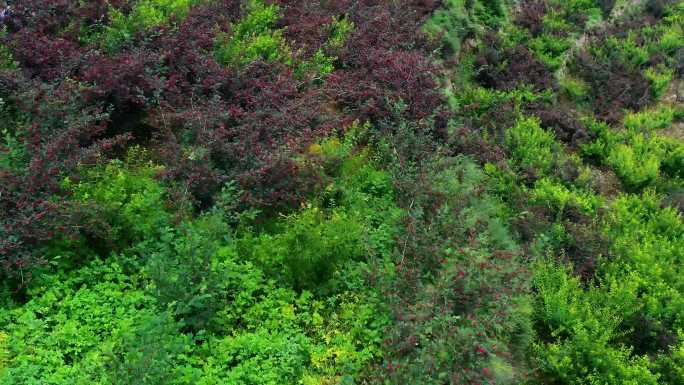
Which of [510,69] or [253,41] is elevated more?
[253,41]

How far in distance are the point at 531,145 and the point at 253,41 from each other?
446 centimetres

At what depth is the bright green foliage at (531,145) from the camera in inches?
331

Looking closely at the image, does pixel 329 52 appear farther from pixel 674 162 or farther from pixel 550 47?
pixel 674 162

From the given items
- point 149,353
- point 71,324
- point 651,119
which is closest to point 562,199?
point 651,119

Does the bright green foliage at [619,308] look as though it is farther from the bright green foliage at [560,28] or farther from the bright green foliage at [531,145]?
the bright green foliage at [560,28]

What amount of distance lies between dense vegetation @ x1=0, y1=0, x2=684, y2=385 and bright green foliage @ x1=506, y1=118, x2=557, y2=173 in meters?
0.03

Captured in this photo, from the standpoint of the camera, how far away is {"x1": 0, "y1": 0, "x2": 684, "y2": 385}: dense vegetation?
4.84 m

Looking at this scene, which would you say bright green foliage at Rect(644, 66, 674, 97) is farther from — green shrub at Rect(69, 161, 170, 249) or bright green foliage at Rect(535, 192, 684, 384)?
green shrub at Rect(69, 161, 170, 249)

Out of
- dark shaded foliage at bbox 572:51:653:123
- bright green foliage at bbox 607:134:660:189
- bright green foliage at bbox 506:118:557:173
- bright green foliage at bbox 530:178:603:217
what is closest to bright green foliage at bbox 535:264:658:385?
bright green foliage at bbox 530:178:603:217

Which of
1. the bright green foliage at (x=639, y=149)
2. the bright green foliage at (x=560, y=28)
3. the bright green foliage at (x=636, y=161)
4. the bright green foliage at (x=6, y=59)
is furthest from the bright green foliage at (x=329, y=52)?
the bright green foliage at (x=636, y=161)

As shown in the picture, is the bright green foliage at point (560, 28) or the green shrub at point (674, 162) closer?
the green shrub at point (674, 162)

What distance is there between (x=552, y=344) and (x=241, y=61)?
5.31 metres

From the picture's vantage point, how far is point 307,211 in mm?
5949

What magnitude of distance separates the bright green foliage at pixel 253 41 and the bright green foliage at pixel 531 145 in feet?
12.0
